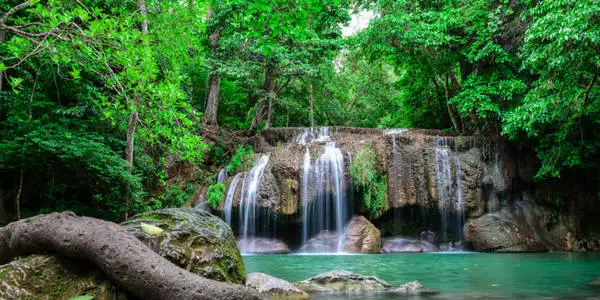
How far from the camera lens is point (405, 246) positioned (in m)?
14.7

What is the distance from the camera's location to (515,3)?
1511cm

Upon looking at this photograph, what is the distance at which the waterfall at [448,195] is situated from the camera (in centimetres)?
1517

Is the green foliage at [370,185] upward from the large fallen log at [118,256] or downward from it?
upward

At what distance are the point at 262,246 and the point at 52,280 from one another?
12.1 meters

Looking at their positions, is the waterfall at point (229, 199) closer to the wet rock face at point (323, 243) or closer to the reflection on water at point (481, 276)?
the wet rock face at point (323, 243)

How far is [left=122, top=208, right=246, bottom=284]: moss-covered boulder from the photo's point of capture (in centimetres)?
332

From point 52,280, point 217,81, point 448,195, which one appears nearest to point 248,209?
point 448,195

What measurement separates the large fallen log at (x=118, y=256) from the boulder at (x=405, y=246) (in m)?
12.5

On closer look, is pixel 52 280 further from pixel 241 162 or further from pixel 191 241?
pixel 241 162

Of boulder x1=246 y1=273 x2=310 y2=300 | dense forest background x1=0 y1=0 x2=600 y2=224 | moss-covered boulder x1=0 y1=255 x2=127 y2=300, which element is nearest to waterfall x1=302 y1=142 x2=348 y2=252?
dense forest background x1=0 y1=0 x2=600 y2=224

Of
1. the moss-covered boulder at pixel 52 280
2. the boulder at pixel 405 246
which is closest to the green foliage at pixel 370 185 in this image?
the boulder at pixel 405 246

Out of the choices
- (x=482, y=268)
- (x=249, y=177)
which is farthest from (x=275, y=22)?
(x=249, y=177)

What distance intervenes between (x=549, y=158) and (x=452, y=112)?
6.68m

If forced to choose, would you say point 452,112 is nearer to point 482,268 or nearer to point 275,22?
point 482,268
